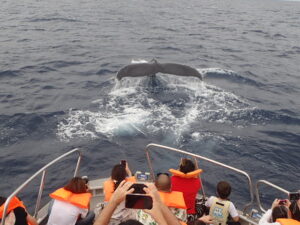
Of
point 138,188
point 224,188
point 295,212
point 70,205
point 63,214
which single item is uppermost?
point 138,188

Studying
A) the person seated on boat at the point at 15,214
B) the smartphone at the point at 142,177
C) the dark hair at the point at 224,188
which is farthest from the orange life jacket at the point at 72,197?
the dark hair at the point at 224,188

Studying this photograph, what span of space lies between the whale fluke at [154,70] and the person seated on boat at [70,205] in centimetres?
811

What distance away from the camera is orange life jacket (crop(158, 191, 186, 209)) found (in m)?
4.90

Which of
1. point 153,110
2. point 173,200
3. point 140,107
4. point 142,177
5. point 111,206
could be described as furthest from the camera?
point 140,107

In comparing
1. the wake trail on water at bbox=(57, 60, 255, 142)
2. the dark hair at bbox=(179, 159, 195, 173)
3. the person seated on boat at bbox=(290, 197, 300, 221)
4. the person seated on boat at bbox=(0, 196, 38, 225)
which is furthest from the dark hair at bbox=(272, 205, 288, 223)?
the wake trail on water at bbox=(57, 60, 255, 142)

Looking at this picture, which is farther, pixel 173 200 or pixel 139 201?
pixel 173 200

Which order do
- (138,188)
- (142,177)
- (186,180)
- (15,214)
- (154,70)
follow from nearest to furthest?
(138,188) < (15,214) < (186,180) < (142,177) < (154,70)

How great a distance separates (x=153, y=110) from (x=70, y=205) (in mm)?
8085

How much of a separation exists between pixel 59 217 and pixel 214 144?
6780 mm

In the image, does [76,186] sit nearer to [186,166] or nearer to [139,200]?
[186,166]

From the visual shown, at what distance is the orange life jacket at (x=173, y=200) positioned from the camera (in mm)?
4898

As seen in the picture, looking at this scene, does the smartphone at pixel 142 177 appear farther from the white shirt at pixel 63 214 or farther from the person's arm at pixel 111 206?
the person's arm at pixel 111 206

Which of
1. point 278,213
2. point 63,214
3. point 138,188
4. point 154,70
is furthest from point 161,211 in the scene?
point 154,70

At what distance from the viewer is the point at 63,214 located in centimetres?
525
